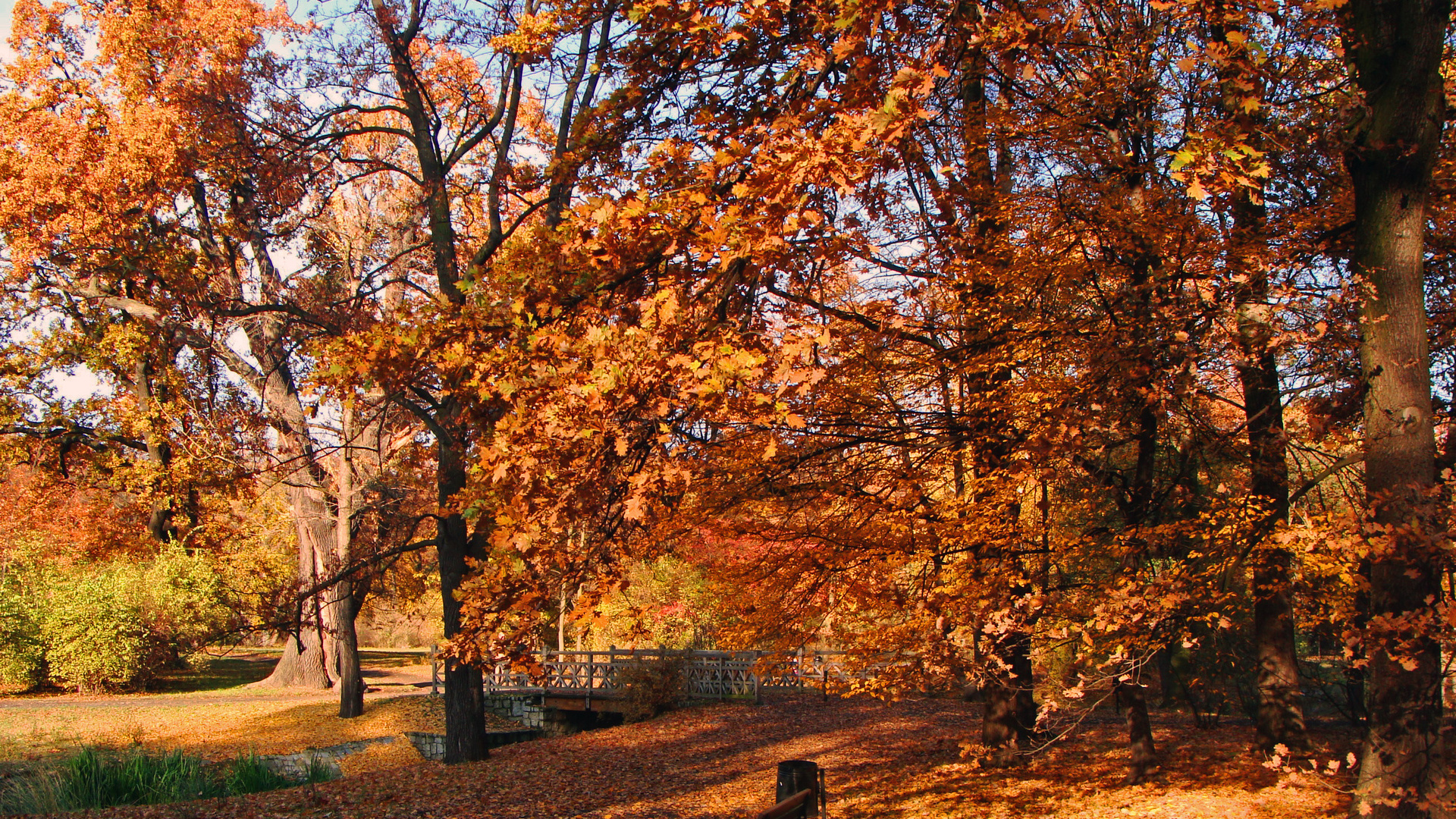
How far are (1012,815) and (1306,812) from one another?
2399mm

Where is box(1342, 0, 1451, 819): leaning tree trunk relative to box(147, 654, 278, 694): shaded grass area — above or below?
above

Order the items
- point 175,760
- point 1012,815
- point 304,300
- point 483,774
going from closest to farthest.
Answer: point 1012,815
point 175,760
point 483,774
point 304,300

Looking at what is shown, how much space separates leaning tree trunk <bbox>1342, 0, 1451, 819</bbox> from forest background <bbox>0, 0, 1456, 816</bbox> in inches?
1.0

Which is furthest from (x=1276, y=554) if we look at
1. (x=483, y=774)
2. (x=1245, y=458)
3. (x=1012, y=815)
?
(x=483, y=774)

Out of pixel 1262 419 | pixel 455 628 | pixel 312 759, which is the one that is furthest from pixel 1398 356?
pixel 312 759

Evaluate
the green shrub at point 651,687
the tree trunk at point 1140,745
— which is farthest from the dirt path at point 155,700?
the tree trunk at point 1140,745

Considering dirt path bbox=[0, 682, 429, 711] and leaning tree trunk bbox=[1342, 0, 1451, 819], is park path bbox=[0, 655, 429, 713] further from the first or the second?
leaning tree trunk bbox=[1342, 0, 1451, 819]

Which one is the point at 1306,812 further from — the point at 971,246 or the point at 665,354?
the point at 665,354

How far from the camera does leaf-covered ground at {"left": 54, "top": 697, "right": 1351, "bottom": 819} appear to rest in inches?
331

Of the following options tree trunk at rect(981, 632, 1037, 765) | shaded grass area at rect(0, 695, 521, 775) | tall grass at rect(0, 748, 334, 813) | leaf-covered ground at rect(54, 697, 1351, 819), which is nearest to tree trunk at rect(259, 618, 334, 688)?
shaded grass area at rect(0, 695, 521, 775)

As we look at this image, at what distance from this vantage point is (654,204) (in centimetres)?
522

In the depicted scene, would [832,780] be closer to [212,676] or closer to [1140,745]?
[1140,745]

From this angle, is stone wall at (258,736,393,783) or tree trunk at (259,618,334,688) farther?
tree trunk at (259,618,334,688)

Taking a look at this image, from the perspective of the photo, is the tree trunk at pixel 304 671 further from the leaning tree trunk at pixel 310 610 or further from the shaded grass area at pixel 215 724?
the shaded grass area at pixel 215 724
